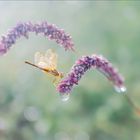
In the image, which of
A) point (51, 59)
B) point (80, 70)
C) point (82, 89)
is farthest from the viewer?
point (82, 89)

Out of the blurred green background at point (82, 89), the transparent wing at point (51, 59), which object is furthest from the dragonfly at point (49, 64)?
the blurred green background at point (82, 89)

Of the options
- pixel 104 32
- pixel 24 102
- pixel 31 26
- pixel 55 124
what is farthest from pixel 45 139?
pixel 31 26

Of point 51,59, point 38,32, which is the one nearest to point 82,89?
point 51,59

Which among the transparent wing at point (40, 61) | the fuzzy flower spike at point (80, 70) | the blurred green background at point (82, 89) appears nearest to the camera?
the fuzzy flower spike at point (80, 70)

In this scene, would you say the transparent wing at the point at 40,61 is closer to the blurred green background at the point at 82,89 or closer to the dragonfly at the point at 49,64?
the dragonfly at the point at 49,64

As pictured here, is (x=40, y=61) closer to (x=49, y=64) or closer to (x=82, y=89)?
(x=49, y=64)

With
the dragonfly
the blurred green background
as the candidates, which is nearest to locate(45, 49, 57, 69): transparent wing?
the dragonfly

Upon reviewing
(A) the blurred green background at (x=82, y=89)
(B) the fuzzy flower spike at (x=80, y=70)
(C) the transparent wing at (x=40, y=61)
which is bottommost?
(B) the fuzzy flower spike at (x=80, y=70)
